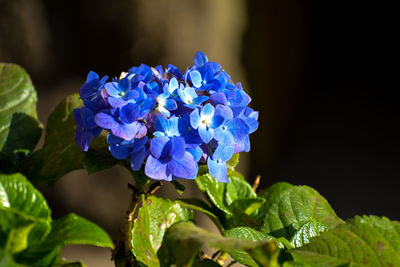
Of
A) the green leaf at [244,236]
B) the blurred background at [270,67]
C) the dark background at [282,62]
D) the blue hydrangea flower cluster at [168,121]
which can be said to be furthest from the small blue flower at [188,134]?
the dark background at [282,62]

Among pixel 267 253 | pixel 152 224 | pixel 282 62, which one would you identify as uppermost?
pixel 267 253

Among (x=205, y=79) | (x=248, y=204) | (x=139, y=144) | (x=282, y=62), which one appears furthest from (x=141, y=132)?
(x=282, y=62)

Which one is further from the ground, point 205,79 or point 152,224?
point 205,79

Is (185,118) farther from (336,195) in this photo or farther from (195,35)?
(336,195)

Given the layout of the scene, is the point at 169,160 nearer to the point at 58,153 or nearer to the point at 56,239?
the point at 56,239

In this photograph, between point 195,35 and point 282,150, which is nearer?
point 195,35

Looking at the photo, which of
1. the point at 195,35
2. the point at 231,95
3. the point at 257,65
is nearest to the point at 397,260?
the point at 231,95
